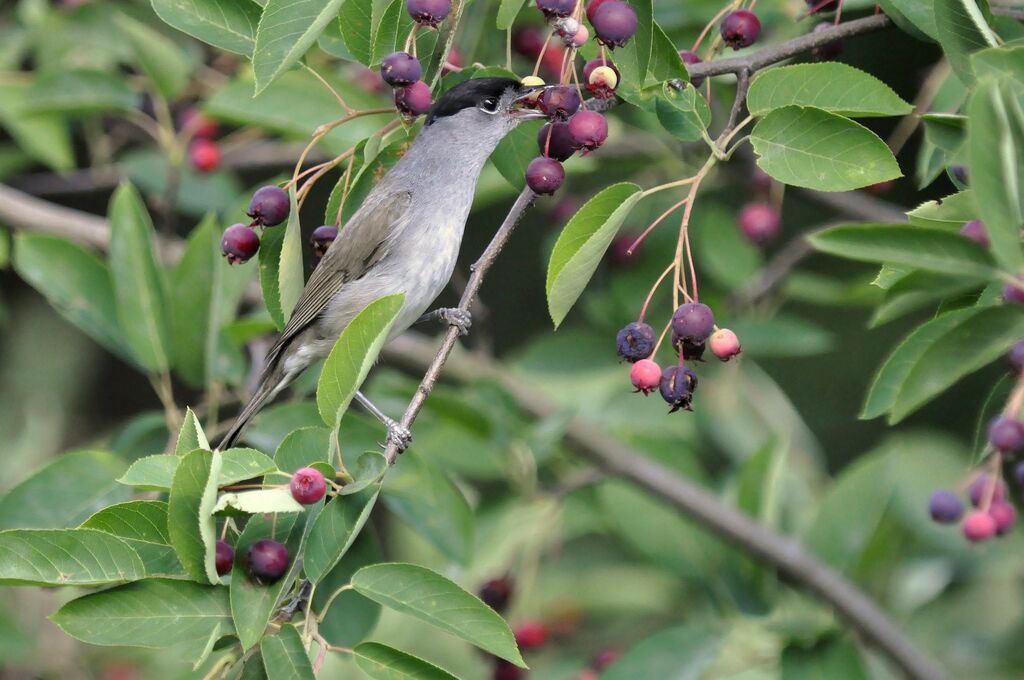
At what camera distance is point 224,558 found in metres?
2.50

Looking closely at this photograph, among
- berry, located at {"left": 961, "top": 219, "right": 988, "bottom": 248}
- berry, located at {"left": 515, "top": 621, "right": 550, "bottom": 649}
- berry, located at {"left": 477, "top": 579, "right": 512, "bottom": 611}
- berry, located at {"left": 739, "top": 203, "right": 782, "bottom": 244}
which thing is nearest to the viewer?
berry, located at {"left": 961, "top": 219, "right": 988, "bottom": 248}

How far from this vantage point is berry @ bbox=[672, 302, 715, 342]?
2477mm

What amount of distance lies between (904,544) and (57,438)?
13.5 ft

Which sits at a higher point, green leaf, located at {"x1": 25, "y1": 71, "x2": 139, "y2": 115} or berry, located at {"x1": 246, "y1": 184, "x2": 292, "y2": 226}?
berry, located at {"x1": 246, "y1": 184, "x2": 292, "y2": 226}

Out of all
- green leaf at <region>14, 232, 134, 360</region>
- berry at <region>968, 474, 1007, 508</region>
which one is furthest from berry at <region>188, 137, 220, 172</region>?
berry at <region>968, 474, 1007, 508</region>

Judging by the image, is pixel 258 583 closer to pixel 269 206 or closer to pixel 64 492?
pixel 269 206

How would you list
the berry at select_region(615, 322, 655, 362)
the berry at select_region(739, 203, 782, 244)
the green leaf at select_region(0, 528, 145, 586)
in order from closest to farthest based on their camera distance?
the green leaf at select_region(0, 528, 145, 586), the berry at select_region(615, 322, 655, 362), the berry at select_region(739, 203, 782, 244)

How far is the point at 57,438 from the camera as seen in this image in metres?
5.99

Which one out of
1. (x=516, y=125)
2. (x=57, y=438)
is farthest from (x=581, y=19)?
(x=57, y=438)

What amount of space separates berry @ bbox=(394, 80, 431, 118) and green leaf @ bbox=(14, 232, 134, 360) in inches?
69.6

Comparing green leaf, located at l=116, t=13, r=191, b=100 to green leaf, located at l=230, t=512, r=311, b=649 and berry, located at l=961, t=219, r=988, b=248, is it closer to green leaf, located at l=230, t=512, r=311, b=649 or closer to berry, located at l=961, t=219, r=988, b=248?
green leaf, located at l=230, t=512, r=311, b=649

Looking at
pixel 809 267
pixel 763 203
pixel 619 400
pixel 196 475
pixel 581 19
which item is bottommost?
pixel 809 267

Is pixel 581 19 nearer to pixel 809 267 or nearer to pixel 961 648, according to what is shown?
pixel 961 648

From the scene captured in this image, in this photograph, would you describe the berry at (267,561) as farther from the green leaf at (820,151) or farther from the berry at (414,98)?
the green leaf at (820,151)
